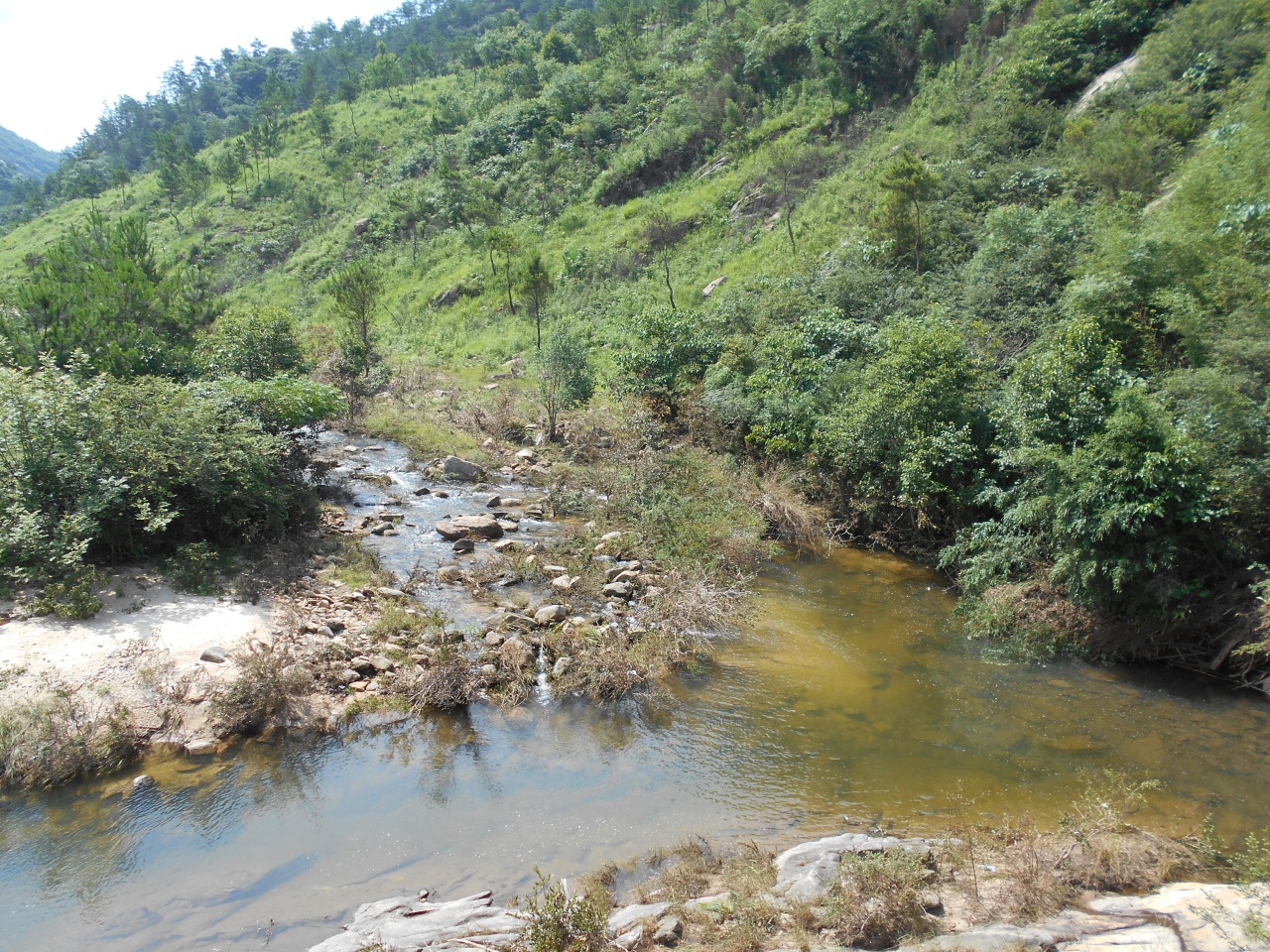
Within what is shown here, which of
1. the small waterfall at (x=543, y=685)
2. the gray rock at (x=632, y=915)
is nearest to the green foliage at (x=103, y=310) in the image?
the small waterfall at (x=543, y=685)

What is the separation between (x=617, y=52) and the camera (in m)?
64.6

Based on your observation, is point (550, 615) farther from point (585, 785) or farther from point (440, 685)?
point (585, 785)

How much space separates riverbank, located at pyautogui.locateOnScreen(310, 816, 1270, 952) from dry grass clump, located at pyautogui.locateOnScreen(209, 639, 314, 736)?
152 inches

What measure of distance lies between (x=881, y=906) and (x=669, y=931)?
6.24 ft

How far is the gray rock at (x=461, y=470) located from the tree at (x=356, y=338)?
341 inches

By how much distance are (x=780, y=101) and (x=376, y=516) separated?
139 ft

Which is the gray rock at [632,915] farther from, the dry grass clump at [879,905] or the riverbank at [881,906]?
the dry grass clump at [879,905]

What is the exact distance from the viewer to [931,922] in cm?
627

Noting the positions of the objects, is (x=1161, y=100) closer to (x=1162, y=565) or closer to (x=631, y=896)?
(x=1162, y=565)

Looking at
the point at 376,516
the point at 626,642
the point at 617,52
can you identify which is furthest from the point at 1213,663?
the point at 617,52

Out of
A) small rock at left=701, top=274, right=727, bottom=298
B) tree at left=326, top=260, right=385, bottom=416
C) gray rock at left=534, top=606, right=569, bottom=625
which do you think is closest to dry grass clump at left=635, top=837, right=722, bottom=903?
gray rock at left=534, top=606, right=569, bottom=625

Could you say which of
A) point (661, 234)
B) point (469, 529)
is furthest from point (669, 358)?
point (661, 234)

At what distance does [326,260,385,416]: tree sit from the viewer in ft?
97.7

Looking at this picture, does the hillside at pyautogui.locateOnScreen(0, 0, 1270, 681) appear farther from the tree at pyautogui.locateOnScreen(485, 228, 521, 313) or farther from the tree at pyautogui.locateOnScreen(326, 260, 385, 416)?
the tree at pyautogui.locateOnScreen(326, 260, 385, 416)
